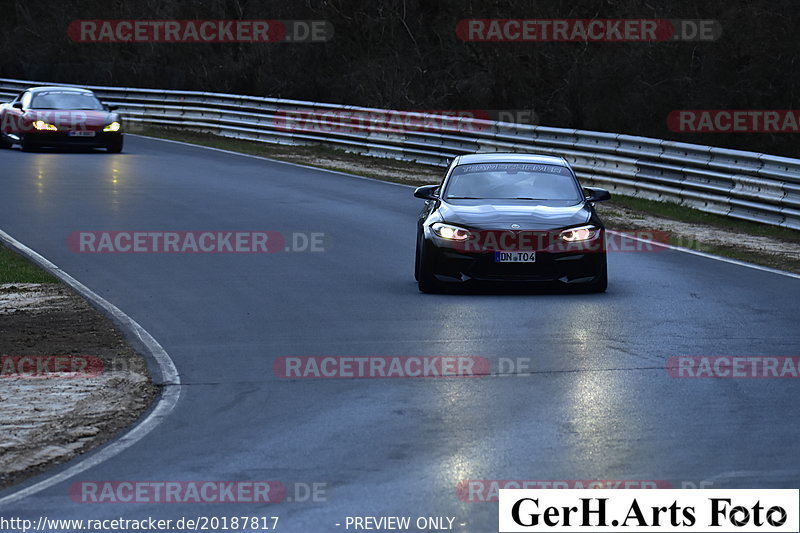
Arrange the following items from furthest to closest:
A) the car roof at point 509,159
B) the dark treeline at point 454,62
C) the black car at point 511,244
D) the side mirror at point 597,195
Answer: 1. the dark treeline at point 454,62
2. the car roof at point 509,159
3. the side mirror at point 597,195
4. the black car at point 511,244

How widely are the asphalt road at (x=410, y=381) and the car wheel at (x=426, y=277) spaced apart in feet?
0.85

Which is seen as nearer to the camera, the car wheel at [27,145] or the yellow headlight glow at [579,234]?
the yellow headlight glow at [579,234]

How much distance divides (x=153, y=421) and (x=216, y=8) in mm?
40168

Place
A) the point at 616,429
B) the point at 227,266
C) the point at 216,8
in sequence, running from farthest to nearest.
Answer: the point at 216,8, the point at 227,266, the point at 616,429

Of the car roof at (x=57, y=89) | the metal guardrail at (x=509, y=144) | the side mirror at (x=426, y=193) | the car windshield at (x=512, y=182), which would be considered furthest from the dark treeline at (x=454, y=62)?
the side mirror at (x=426, y=193)

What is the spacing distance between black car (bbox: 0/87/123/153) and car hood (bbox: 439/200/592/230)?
18515 millimetres

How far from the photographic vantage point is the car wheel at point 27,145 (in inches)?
1310

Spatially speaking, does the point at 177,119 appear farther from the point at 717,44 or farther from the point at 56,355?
the point at 56,355

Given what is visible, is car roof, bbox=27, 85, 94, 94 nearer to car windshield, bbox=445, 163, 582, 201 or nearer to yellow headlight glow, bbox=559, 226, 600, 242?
car windshield, bbox=445, 163, 582, 201

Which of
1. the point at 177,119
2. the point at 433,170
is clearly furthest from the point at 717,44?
the point at 177,119

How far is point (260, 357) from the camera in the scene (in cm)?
1185

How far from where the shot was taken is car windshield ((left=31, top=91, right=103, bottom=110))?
33500 mm

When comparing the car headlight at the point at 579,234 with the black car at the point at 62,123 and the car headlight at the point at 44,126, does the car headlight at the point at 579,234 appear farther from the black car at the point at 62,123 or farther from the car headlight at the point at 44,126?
the car headlight at the point at 44,126

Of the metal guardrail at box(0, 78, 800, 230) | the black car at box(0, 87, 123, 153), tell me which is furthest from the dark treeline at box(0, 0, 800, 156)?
the black car at box(0, 87, 123, 153)
